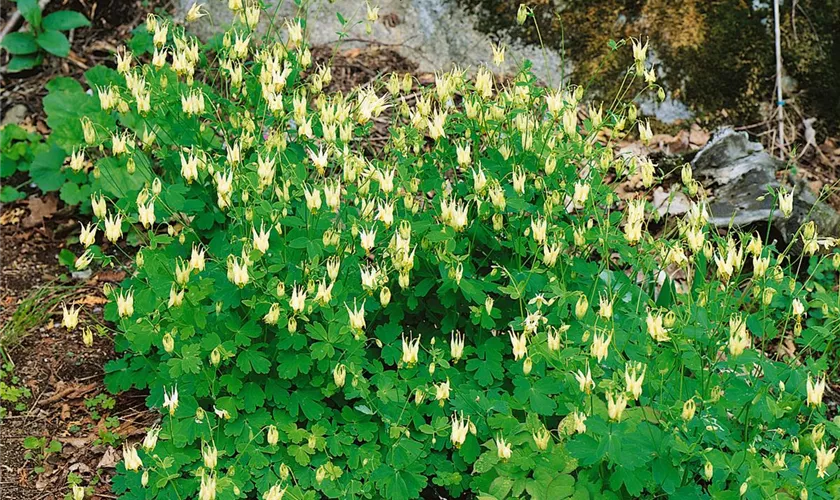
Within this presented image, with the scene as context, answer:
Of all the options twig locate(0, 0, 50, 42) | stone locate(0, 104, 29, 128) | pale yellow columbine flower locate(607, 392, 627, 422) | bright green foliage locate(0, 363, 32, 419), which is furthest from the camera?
twig locate(0, 0, 50, 42)

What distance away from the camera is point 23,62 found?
5598 mm

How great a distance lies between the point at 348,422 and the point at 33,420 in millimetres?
1462

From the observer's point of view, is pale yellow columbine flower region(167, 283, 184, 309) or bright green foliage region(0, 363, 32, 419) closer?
pale yellow columbine flower region(167, 283, 184, 309)

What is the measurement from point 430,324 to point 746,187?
2.11 m

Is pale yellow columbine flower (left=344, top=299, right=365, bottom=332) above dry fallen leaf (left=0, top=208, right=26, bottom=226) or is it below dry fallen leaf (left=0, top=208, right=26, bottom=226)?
above

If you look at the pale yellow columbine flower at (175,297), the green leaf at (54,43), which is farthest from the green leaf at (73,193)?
the pale yellow columbine flower at (175,297)

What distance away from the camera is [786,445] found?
9.81 feet

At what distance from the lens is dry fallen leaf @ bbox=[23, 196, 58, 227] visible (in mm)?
4914

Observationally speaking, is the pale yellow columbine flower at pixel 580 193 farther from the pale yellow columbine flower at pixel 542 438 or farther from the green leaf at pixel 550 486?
the green leaf at pixel 550 486

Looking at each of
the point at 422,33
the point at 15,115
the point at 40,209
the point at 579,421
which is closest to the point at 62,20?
the point at 15,115

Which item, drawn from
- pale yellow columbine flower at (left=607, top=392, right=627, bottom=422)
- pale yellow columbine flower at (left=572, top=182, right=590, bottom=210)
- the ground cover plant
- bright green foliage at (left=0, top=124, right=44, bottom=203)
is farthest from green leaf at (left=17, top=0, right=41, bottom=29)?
pale yellow columbine flower at (left=607, top=392, right=627, bottom=422)

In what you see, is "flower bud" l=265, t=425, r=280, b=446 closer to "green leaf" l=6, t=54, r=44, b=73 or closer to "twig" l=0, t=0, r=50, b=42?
"green leaf" l=6, t=54, r=44, b=73

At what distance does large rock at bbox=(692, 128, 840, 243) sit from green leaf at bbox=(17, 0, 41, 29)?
386 centimetres

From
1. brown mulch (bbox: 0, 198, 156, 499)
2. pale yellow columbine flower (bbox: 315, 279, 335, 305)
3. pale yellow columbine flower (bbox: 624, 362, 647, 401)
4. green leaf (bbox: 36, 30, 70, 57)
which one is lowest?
brown mulch (bbox: 0, 198, 156, 499)
